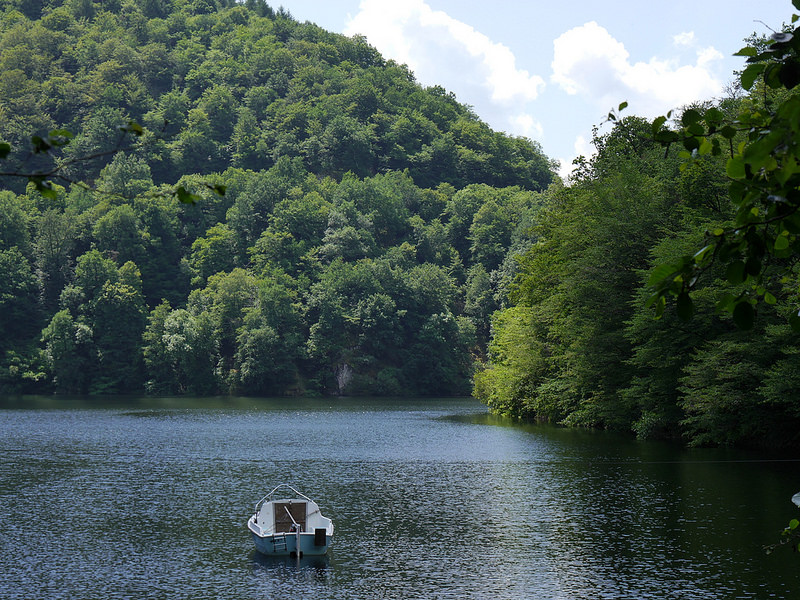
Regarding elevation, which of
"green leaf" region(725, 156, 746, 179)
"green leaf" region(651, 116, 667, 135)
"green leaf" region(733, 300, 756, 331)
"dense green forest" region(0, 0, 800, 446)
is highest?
"dense green forest" region(0, 0, 800, 446)

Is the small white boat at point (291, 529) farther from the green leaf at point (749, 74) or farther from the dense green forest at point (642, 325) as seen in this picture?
the green leaf at point (749, 74)

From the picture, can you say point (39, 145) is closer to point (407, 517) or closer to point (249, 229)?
point (407, 517)

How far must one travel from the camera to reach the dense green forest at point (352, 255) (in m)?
45.6

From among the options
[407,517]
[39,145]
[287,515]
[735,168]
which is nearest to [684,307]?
[735,168]

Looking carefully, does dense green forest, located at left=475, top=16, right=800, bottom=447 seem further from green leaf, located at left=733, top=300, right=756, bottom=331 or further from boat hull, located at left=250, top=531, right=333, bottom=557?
green leaf, located at left=733, top=300, right=756, bottom=331

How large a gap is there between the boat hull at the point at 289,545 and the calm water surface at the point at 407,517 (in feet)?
1.07

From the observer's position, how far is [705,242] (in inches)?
178

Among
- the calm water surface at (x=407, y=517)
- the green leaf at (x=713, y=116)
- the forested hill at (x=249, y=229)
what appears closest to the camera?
the green leaf at (x=713, y=116)

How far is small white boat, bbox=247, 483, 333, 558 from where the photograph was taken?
2483 centimetres

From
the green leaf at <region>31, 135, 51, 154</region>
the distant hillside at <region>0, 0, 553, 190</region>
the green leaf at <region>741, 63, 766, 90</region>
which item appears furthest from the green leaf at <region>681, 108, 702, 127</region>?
the distant hillside at <region>0, 0, 553, 190</region>

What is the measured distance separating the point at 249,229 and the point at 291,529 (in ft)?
406

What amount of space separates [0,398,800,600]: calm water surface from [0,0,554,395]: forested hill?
47.9m

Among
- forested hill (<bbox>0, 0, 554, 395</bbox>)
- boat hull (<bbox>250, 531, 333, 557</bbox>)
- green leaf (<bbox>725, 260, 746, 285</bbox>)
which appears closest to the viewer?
green leaf (<bbox>725, 260, 746, 285</bbox>)

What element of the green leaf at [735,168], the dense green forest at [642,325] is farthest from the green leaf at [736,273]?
the dense green forest at [642,325]
